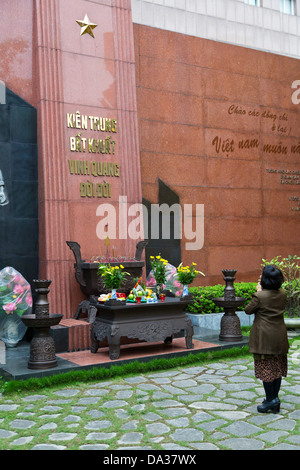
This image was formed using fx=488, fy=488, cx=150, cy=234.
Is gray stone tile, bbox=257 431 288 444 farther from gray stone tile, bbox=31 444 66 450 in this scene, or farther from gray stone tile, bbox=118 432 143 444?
gray stone tile, bbox=31 444 66 450

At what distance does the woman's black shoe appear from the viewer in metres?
5.15

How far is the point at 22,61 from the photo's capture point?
31.0 ft

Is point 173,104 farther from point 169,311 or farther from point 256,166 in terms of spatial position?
point 169,311

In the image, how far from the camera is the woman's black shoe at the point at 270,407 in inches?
203

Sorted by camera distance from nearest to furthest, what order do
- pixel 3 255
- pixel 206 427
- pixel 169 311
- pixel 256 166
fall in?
1. pixel 206 427
2. pixel 169 311
3. pixel 3 255
4. pixel 256 166

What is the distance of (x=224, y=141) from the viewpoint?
12.6m

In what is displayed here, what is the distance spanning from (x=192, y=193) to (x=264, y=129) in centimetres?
320

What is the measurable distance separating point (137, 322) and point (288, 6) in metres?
11.7

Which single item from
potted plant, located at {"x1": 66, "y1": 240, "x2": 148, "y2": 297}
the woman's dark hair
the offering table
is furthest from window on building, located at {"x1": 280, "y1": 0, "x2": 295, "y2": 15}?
the woman's dark hair

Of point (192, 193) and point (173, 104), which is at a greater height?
point (173, 104)

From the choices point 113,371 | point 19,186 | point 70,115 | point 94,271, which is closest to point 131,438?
point 113,371

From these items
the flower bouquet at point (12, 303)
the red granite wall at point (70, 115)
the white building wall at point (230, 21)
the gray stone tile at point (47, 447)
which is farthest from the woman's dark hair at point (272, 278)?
the white building wall at point (230, 21)

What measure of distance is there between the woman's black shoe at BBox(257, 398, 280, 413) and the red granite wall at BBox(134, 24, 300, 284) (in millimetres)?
6652

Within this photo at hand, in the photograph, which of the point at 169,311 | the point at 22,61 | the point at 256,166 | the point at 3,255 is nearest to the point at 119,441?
the point at 169,311
